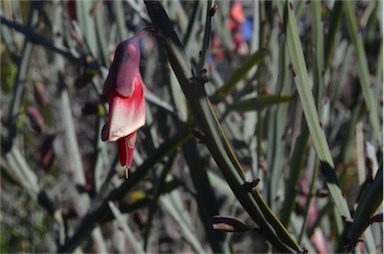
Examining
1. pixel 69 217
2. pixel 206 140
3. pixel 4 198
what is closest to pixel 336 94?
pixel 69 217

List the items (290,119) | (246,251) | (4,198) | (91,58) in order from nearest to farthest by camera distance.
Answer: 1. (91,58)
2. (290,119)
3. (246,251)
4. (4,198)

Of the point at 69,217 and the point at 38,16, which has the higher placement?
the point at 38,16

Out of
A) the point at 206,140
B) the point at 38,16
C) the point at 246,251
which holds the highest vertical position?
the point at 38,16

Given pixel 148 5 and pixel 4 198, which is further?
pixel 4 198

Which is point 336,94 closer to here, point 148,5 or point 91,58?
point 91,58

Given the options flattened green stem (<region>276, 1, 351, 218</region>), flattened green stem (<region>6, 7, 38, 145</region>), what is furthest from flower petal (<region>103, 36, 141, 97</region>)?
flattened green stem (<region>6, 7, 38, 145</region>)

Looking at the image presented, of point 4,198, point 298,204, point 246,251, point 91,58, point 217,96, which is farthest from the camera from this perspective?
point 4,198

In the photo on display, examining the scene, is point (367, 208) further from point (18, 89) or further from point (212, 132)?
point (18, 89)
